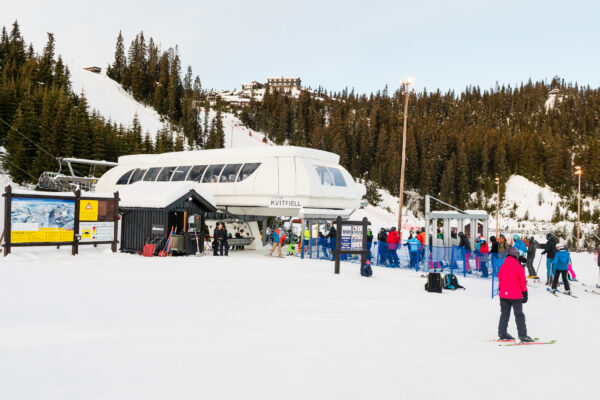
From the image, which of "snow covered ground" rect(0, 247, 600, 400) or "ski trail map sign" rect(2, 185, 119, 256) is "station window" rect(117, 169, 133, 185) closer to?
"ski trail map sign" rect(2, 185, 119, 256)

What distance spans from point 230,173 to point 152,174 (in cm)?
645

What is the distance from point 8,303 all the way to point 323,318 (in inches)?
247

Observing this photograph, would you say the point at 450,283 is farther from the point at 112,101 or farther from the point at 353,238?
the point at 112,101

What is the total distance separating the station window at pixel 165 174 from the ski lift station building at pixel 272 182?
0.47 ft

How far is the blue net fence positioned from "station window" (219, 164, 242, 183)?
550 centimetres

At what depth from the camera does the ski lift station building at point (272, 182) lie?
2139 centimetres

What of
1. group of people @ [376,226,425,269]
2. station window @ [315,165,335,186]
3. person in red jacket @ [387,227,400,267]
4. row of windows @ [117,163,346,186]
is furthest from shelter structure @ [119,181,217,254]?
person in red jacket @ [387,227,400,267]

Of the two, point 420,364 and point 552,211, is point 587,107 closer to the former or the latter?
point 552,211

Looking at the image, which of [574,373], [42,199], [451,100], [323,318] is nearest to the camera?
[574,373]

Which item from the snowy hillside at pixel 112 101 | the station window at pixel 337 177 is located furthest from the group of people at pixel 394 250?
the snowy hillside at pixel 112 101

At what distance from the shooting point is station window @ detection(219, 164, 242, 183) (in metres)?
23.5

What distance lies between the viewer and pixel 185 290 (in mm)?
11414

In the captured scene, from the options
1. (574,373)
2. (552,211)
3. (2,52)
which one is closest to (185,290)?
(574,373)

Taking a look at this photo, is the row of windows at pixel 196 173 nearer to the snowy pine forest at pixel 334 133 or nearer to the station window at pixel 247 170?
the station window at pixel 247 170
